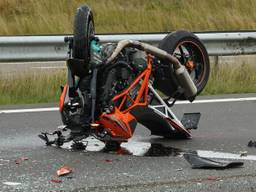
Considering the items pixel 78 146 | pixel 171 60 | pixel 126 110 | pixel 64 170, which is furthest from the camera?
pixel 171 60

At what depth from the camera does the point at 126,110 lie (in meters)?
6.31

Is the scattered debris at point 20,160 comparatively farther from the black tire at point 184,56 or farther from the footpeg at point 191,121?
the footpeg at point 191,121

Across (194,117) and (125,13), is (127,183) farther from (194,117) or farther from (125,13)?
(125,13)

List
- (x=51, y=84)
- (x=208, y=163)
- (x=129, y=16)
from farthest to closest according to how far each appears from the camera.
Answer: (x=129, y=16) < (x=51, y=84) < (x=208, y=163)

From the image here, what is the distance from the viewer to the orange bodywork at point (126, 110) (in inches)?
244

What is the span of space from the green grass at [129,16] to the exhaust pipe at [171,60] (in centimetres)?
1487

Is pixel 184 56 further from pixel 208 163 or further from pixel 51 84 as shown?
pixel 51 84

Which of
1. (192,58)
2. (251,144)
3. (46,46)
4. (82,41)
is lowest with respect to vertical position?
(251,144)

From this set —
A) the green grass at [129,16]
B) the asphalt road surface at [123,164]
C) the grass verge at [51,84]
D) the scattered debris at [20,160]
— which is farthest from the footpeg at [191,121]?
the green grass at [129,16]

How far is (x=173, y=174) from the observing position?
18.2 ft

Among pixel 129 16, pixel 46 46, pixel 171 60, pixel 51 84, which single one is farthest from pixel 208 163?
pixel 129 16

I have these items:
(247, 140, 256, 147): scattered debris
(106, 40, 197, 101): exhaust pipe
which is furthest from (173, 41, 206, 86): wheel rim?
(247, 140, 256, 147): scattered debris

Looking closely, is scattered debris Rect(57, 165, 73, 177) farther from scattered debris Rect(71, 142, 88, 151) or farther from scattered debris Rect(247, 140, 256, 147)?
scattered debris Rect(247, 140, 256, 147)

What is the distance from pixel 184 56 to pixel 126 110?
107 cm
